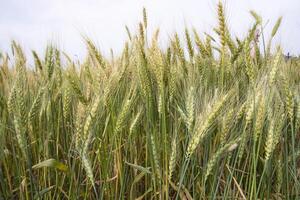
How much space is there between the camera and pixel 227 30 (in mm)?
1910

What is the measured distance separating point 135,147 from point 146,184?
17cm

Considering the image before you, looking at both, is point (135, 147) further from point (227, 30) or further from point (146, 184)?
point (227, 30)

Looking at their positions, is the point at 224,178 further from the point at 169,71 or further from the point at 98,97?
the point at 98,97

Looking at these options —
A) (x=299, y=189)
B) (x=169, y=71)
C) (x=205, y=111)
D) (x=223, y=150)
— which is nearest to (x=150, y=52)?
(x=169, y=71)

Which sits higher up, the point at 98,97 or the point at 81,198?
the point at 98,97

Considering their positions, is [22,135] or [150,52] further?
[150,52]

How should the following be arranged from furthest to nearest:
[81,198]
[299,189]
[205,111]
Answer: [81,198] < [299,189] < [205,111]

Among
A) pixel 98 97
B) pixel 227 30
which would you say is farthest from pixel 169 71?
pixel 98 97

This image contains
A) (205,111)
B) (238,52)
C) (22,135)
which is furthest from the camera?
(238,52)

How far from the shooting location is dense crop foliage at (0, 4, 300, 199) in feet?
4.94

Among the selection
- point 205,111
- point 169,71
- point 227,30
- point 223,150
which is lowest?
point 223,150

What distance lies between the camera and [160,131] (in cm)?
181

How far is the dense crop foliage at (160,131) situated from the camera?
1.51 meters

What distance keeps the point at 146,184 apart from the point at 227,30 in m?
0.82
